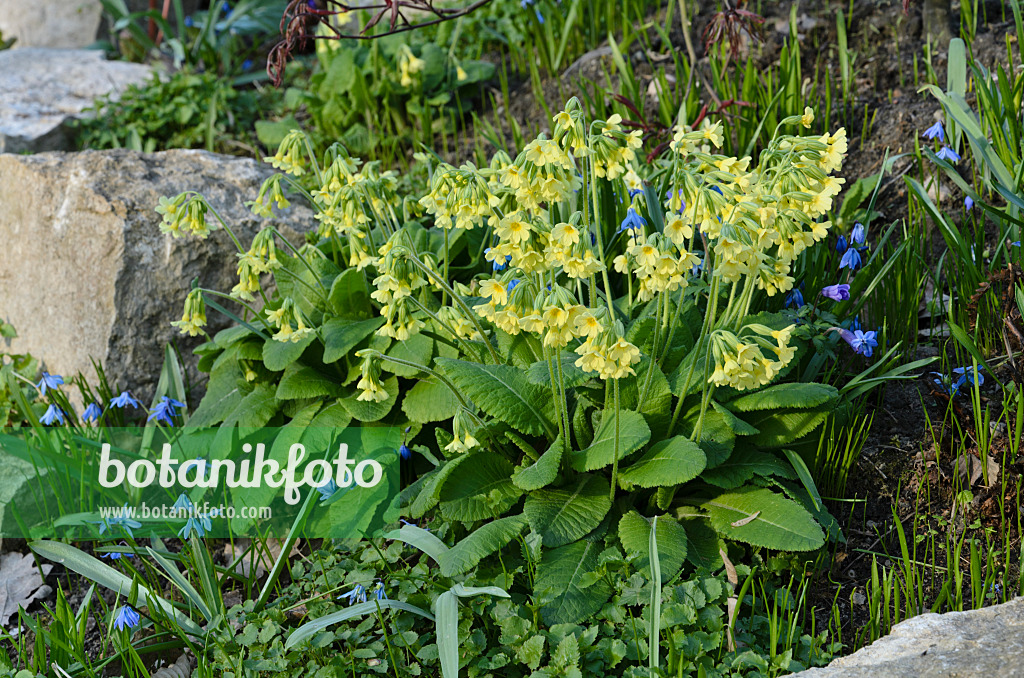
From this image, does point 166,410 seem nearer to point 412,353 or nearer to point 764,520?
point 412,353

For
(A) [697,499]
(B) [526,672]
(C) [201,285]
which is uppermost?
(C) [201,285]

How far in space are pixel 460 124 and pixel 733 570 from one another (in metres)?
3.23

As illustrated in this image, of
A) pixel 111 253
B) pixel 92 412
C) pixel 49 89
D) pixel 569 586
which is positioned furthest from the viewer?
pixel 49 89

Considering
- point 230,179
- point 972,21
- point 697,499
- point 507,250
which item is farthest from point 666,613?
point 972,21

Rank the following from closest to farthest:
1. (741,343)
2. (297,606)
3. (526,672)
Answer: (741,343) → (526,672) → (297,606)

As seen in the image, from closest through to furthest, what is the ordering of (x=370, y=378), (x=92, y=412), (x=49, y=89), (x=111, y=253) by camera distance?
(x=370, y=378), (x=92, y=412), (x=111, y=253), (x=49, y=89)

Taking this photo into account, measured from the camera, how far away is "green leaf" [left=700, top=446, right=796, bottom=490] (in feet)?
7.41

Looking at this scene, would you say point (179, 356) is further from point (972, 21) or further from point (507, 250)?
point (972, 21)

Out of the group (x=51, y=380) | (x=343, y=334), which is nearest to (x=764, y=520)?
(x=343, y=334)

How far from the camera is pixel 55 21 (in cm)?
742

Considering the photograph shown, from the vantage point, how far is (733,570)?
2.10m

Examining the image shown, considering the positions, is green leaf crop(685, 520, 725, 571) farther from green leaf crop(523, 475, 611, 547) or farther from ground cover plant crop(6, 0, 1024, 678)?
green leaf crop(523, 475, 611, 547)

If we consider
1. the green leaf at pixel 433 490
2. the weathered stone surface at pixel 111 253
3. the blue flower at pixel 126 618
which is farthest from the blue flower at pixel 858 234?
the blue flower at pixel 126 618

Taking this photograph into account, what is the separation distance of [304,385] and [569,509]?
1011mm
